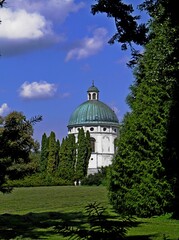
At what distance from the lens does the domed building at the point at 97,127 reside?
307 ft

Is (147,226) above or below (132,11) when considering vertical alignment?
below

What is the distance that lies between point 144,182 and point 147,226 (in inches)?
139

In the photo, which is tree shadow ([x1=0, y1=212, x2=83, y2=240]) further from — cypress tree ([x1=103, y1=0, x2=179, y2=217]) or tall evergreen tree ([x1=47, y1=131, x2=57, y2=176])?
tall evergreen tree ([x1=47, y1=131, x2=57, y2=176])

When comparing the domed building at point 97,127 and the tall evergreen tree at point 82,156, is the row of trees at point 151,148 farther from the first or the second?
the domed building at point 97,127

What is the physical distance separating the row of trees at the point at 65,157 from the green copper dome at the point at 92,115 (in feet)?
55.0

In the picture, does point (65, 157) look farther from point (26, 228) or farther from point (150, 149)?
point (26, 228)

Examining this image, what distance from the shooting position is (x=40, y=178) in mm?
64938

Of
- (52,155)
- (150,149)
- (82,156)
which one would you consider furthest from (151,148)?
(52,155)

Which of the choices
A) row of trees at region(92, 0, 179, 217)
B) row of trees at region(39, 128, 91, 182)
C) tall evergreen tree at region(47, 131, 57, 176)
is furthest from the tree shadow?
tall evergreen tree at region(47, 131, 57, 176)

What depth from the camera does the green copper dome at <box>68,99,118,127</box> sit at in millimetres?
93562

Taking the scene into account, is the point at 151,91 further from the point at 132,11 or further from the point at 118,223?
the point at 118,223

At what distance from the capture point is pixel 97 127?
94438 mm

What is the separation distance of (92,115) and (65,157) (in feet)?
75.9

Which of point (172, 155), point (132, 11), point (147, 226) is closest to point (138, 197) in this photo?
point (172, 155)
